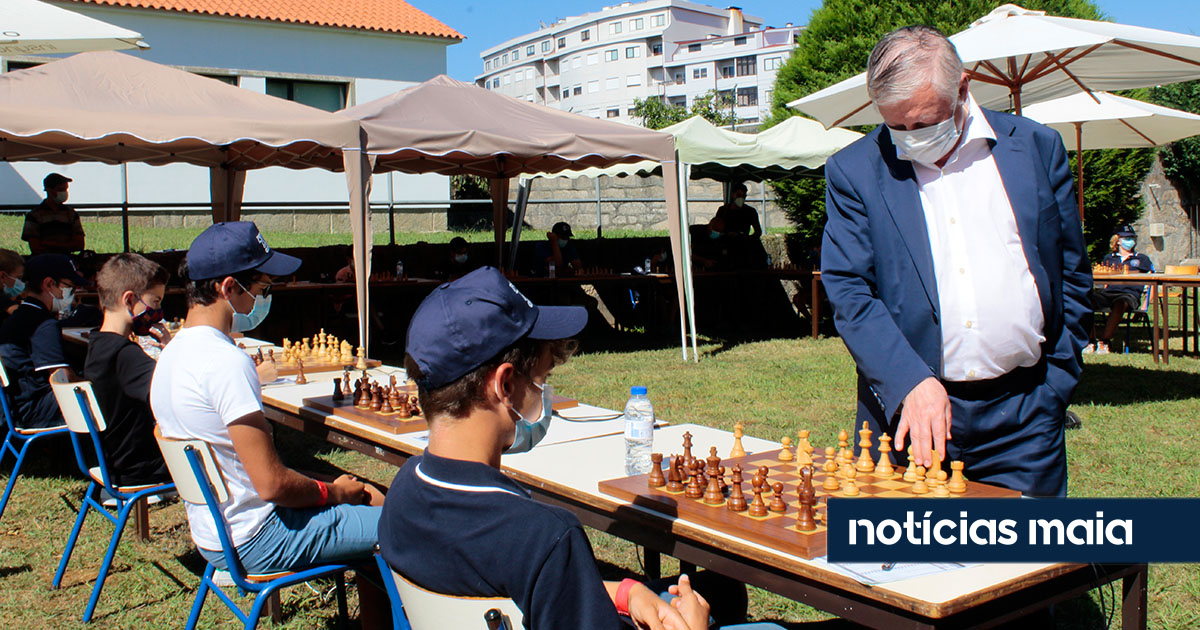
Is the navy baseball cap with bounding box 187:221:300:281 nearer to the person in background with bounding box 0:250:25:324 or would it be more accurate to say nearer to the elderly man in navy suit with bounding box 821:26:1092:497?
the elderly man in navy suit with bounding box 821:26:1092:497

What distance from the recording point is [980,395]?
2.21 meters

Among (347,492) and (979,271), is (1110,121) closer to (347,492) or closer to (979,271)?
(979,271)

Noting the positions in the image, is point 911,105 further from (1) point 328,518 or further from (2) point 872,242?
(1) point 328,518

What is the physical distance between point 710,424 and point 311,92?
16631 mm

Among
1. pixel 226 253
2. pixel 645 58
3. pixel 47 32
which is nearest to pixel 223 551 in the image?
pixel 226 253

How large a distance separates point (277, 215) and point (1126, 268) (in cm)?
1487

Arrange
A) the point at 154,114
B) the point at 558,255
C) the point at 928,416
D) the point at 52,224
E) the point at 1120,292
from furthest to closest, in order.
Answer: the point at 558,255, the point at 1120,292, the point at 52,224, the point at 154,114, the point at 928,416

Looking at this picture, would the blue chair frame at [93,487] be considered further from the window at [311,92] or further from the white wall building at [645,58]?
the white wall building at [645,58]

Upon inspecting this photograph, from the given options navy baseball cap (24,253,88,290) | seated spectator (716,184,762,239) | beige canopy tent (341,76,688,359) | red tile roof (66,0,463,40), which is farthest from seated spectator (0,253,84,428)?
red tile roof (66,0,463,40)

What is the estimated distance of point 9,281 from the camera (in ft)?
19.0

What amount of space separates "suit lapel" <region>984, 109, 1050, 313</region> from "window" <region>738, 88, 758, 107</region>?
78738 millimetres

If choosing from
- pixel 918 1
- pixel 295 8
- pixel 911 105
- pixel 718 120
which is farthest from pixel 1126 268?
pixel 718 120

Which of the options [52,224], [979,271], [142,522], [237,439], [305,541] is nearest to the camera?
[979,271]

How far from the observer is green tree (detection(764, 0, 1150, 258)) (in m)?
15.9
